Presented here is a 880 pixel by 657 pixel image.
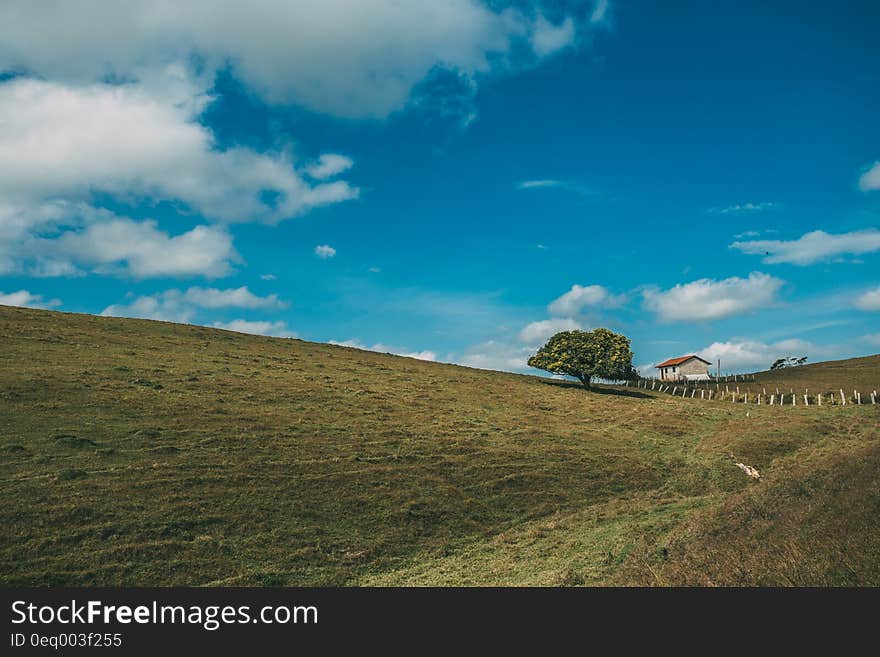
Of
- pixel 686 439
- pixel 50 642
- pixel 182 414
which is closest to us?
pixel 50 642

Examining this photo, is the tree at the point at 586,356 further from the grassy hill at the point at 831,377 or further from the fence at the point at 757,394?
the grassy hill at the point at 831,377

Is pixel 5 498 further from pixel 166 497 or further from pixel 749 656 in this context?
pixel 749 656

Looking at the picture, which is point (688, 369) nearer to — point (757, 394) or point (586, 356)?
point (757, 394)

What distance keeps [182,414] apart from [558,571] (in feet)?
74.5

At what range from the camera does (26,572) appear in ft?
52.2

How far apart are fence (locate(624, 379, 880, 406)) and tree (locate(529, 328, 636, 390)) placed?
1084 centimetres

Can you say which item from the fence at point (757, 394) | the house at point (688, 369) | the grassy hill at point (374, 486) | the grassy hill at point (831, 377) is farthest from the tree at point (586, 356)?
Answer: the house at point (688, 369)

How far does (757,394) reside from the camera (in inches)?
3221

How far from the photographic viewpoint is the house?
4410 inches

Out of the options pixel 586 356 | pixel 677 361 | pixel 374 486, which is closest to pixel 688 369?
pixel 677 361

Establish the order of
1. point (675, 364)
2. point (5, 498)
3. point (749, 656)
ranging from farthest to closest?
point (675, 364) → point (5, 498) → point (749, 656)

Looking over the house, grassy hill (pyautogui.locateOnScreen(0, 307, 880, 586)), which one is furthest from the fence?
grassy hill (pyautogui.locateOnScreen(0, 307, 880, 586))

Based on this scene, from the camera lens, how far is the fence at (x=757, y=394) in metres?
70.6

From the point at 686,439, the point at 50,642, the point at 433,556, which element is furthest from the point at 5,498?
the point at 686,439
